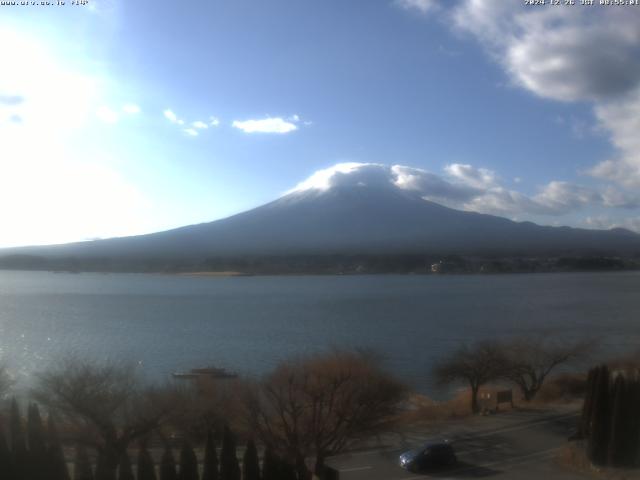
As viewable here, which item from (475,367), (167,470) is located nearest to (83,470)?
(167,470)

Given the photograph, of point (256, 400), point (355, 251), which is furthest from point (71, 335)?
point (355, 251)

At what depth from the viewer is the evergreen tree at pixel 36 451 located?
615 cm

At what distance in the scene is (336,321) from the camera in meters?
27.3

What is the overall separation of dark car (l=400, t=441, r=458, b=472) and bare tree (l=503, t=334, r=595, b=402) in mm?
6134

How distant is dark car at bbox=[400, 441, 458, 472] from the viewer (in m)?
8.02

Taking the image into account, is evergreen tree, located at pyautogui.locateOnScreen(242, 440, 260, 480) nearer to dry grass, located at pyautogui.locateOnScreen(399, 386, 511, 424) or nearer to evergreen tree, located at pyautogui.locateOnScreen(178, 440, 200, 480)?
evergreen tree, located at pyautogui.locateOnScreen(178, 440, 200, 480)

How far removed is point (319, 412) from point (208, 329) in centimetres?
1760

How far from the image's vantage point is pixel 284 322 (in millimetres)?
26188

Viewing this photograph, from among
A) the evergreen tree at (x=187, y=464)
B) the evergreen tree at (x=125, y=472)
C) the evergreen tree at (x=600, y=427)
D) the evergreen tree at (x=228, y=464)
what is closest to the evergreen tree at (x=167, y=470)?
the evergreen tree at (x=187, y=464)

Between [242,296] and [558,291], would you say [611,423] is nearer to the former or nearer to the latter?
[242,296]

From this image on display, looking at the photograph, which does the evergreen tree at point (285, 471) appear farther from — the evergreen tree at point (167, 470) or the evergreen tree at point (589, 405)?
the evergreen tree at point (589, 405)

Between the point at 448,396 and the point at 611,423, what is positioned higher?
the point at 611,423

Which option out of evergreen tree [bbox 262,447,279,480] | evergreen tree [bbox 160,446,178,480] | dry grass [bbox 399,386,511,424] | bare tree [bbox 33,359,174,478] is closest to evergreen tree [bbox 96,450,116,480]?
bare tree [bbox 33,359,174,478]

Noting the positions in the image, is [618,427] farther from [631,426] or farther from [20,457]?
[20,457]
